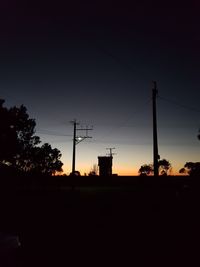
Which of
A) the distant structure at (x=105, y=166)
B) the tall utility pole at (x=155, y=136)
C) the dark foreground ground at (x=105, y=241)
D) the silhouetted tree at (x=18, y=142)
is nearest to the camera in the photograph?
the dark foreground ground at (x=105, y=241)

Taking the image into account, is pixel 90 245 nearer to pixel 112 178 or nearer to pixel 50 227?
A: pixel 50 227

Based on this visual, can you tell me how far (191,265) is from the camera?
31.6 ft

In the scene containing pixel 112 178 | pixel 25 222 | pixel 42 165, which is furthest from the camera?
pixel 112 178

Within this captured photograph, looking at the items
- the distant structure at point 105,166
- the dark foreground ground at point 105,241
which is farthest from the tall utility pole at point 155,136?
the distant structure at point 105,166

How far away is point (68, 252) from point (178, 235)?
5789mm

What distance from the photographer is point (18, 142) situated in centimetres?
5453

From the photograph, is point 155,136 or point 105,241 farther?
point 155,136

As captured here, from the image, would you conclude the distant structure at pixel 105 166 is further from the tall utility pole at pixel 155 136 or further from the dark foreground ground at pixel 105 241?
the dark foreground ground at pixel 105 241

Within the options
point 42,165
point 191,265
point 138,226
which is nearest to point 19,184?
point 42,165

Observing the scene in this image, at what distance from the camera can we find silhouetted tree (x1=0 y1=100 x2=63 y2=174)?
168ft

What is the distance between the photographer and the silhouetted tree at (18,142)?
51062 mm

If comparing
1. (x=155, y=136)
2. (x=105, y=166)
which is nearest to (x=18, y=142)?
(x=155, y=136)

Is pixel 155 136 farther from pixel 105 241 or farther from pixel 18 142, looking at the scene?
pixel 18 142

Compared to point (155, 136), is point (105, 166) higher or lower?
higher
